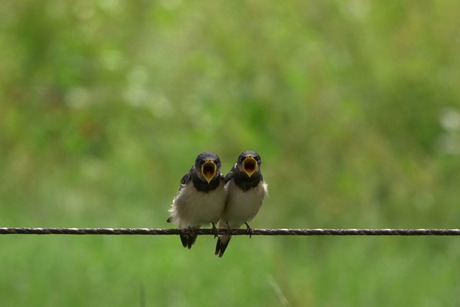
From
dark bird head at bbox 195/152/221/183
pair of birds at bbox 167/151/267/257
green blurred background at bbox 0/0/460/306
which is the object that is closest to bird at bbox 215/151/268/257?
pair of birds at bbox 167/151/267/257

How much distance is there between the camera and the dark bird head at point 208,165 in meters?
5.55

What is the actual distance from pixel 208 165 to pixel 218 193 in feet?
0.78

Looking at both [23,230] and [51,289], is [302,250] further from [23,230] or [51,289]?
[23,230]

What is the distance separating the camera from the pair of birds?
224 inches

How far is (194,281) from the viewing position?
8422mm

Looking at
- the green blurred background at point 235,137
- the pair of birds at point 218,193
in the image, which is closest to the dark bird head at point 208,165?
the pair of birds at point 218,193

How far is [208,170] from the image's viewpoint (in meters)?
5.65

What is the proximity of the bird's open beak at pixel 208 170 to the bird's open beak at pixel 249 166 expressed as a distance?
20 centimetres

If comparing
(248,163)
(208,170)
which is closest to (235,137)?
(248,163)

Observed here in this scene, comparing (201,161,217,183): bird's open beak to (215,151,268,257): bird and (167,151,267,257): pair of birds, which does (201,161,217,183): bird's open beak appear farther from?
(215,151,268,257): bird

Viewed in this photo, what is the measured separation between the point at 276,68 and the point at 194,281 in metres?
4.17

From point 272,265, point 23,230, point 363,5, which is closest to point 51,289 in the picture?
point 272,265

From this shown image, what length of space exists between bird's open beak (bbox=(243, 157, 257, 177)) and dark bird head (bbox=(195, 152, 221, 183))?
16 centimetres

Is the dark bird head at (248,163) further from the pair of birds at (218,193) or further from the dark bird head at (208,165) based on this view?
the dark bird head at (208,165)
